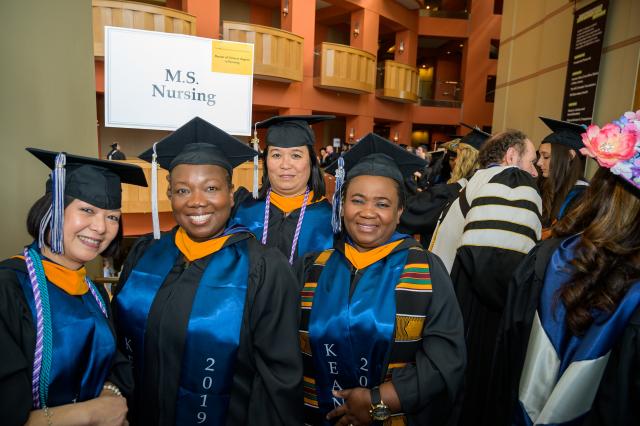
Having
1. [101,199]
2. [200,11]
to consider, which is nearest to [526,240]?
[101,199]

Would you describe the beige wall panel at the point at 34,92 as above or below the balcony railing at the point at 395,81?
below

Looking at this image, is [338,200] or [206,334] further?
[338,200]

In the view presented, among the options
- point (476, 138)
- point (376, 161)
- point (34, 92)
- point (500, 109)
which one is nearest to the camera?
A: point (376, 161)

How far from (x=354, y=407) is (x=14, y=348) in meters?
1.18

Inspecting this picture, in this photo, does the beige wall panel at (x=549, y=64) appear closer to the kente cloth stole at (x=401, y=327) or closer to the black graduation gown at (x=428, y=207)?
the black graduation gown at (x=428, y=207)

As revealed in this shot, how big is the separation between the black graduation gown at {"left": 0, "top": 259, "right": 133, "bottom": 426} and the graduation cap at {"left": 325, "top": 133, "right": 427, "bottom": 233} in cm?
133

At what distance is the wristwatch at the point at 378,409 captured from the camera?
59.0 inches

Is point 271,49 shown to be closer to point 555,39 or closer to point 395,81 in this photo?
point 395,81

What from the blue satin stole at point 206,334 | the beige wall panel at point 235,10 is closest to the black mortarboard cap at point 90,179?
the blue satin stole at point 206,334

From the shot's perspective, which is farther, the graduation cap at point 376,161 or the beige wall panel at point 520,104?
the beige wall panel at point 520,104

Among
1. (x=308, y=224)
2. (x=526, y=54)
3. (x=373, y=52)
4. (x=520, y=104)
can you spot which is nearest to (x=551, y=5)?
(x=526, y=54)

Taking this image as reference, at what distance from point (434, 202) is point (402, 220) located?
1.13 ft

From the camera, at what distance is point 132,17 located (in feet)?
29.6

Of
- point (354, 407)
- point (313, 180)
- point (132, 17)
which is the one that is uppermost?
point (132, 17)
